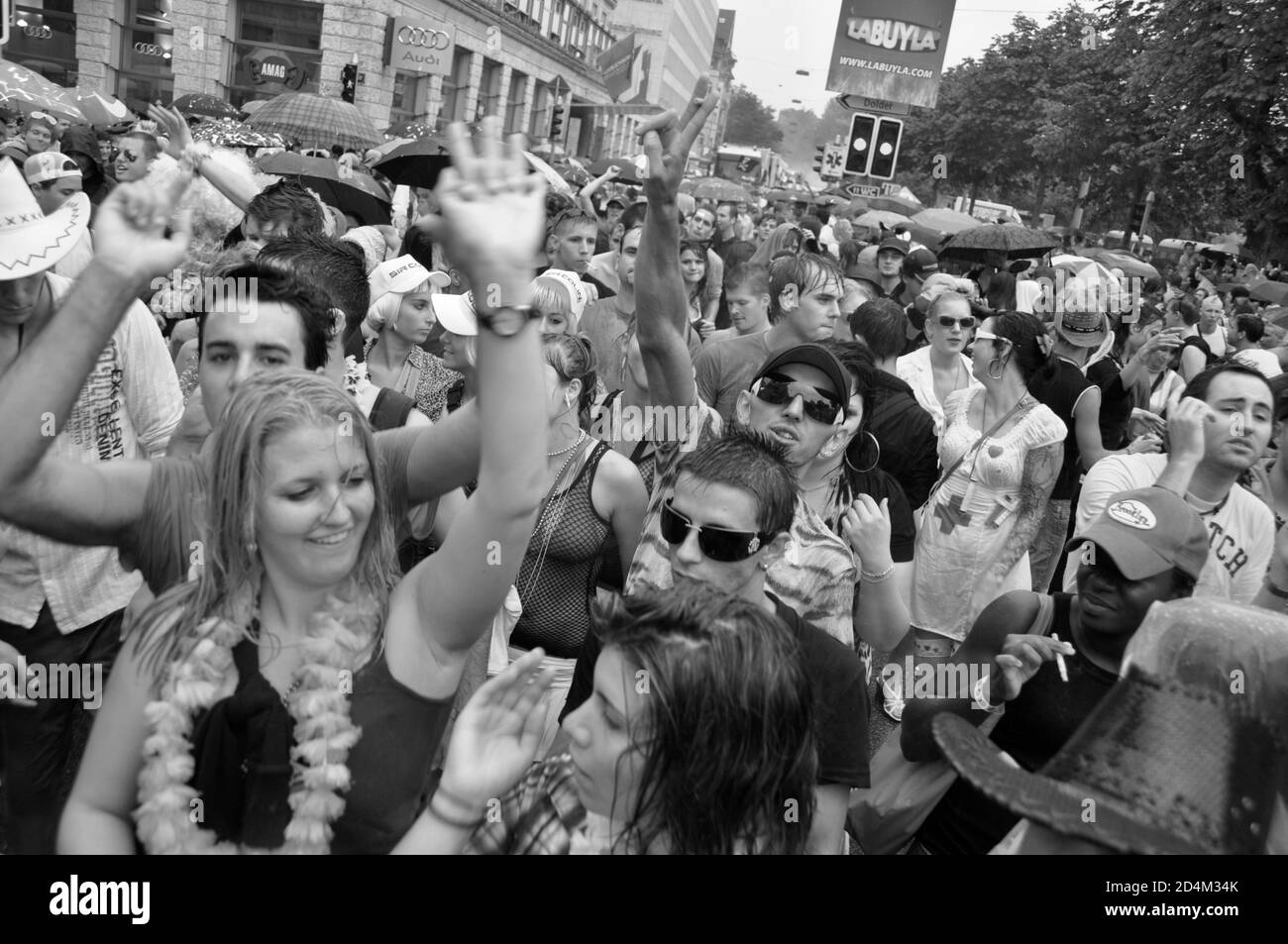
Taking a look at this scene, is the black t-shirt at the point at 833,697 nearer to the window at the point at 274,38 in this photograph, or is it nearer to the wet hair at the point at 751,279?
the wet hair at the point at 751,279

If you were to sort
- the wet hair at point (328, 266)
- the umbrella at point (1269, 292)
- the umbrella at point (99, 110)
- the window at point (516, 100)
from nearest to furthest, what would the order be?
the wet hair at point (328, 266) < the umbrella at point (99, 110) < the umbrella at point (1269, 292) < the window at point (516, 100)

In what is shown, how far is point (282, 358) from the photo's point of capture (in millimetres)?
2775

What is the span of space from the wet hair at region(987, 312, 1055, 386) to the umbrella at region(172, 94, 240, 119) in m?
17.3

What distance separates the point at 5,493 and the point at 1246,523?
3.74 m

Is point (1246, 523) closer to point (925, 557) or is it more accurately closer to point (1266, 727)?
point (925, 557)

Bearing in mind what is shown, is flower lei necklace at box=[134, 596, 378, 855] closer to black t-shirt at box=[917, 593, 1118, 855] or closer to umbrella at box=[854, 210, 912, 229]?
black t-shirt at box=[917, 593, 1118, 855]

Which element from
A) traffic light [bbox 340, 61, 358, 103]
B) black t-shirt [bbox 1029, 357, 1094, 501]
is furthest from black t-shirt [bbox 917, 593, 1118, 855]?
traffic light [bbox 340, 61, 358, 103]

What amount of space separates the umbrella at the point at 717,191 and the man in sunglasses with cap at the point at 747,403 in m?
19.1

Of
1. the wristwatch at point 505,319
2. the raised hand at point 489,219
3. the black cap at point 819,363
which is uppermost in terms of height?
the raised hand at point 489,219

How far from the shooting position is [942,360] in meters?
6.19

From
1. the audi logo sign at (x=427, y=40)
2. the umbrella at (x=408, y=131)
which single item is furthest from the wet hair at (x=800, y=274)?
the audi logo sign at (x=427, y=40)

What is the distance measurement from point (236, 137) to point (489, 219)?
11274 mm

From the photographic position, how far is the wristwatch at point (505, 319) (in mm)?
1727
